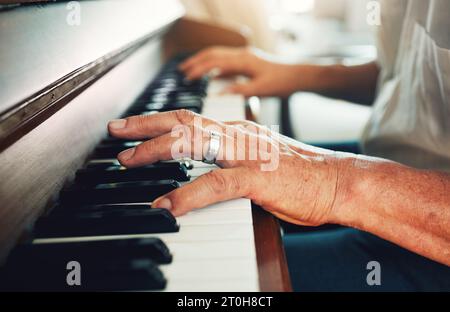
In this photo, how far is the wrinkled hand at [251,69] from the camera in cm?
140

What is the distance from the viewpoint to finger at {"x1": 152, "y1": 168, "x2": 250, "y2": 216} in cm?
61

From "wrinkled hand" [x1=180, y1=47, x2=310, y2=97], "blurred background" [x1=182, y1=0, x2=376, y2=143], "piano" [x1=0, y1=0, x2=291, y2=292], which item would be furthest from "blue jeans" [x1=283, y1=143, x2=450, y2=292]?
"blurred background" [x1=182, y1=0, x2=376, y2=143]

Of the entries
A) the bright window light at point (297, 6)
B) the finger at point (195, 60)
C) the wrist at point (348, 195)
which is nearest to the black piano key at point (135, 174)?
the wrist at point (348, 195)

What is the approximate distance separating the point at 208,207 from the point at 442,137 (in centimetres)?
50

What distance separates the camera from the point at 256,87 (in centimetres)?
141

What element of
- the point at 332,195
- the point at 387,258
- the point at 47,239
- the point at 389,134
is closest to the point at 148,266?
the point at 47,239

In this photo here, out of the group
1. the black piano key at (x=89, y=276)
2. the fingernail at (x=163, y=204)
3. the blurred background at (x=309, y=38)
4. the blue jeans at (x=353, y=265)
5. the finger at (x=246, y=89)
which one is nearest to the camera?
the black piano key at (x=89, y=276)

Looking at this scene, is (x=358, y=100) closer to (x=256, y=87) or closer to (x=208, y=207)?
(x=256, y=87)

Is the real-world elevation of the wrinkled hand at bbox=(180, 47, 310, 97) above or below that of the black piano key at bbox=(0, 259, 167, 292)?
above

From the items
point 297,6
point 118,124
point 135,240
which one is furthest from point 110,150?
point 297,6

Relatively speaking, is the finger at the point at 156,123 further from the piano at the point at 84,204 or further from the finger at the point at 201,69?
the finger at the point at 201,69

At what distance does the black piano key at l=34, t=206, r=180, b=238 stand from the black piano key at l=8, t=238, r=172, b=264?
0.04m

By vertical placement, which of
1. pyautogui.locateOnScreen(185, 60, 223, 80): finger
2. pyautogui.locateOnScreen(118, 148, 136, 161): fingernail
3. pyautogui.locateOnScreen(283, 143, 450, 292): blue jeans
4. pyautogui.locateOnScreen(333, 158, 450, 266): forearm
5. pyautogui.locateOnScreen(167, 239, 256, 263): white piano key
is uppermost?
pyautogui.locateOnScreen(185, 60, 223, 80): finger

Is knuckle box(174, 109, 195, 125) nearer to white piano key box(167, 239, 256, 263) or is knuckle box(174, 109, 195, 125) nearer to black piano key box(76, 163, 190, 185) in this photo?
black piano key box(76, 163, 190, 185)
